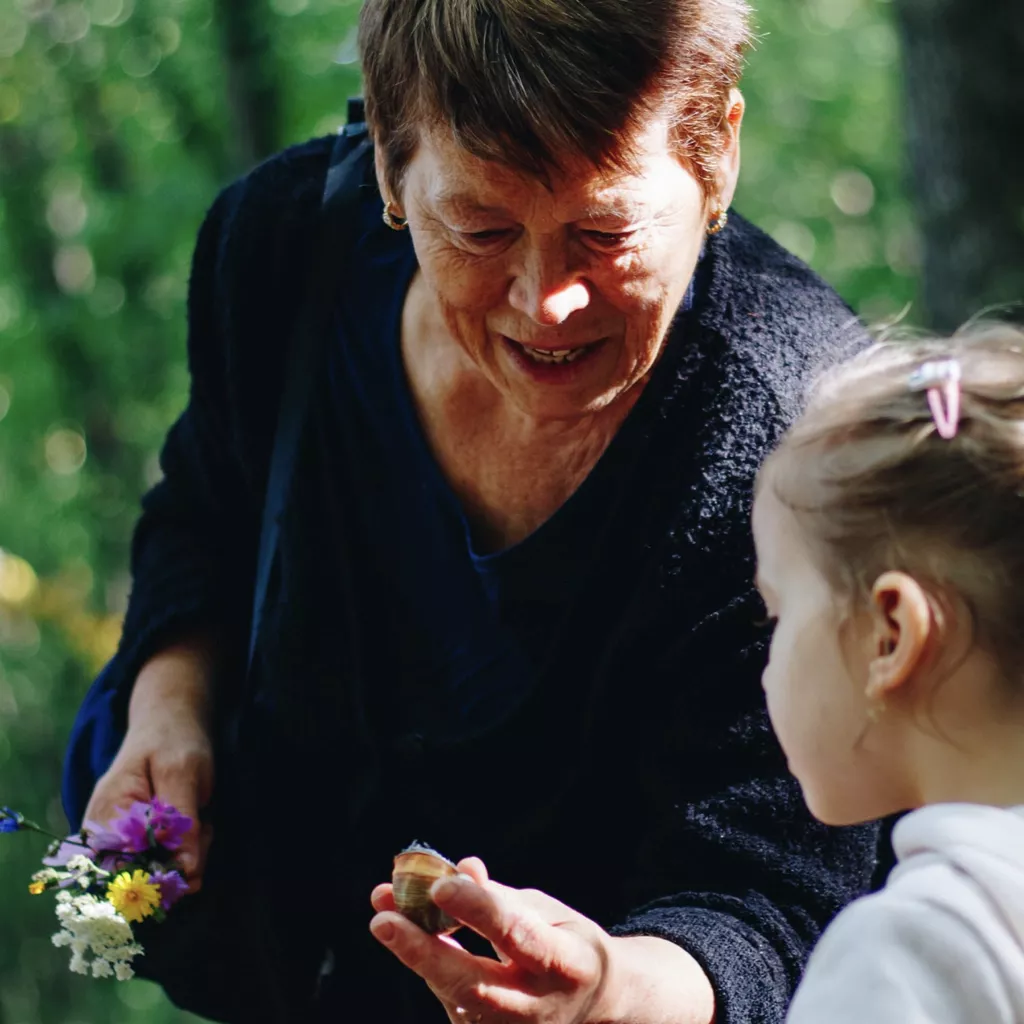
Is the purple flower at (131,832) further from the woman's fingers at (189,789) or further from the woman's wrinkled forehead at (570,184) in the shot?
the woman's wrinkled forehead at (570,184)

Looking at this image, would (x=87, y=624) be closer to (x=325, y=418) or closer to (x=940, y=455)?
(x=325, y=418)

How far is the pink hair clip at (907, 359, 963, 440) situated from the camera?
54.7 inches

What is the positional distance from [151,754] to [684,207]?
1167 millimetres

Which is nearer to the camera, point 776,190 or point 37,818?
point 37,818

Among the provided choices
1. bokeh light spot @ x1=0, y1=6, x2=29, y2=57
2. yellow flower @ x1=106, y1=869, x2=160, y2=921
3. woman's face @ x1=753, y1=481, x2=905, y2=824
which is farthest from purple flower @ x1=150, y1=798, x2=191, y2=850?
bokeh light spot @ x1=0, y1=6, x2=29, y2=57

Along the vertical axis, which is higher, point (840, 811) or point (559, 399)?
point (559, 399)

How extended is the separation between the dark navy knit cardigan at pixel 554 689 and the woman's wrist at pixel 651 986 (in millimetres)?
33

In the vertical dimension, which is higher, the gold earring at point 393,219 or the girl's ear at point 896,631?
the gold earring at point 393,219

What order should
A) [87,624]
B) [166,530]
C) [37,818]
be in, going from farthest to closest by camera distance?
[87,624], [37,818], [166,530]

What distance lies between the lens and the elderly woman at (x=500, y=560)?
67.7 inches

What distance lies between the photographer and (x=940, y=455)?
1.39 metres

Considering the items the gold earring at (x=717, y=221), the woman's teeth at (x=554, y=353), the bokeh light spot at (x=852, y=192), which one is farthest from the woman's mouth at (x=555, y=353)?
the bokeh light spot at (x=852, y=192)

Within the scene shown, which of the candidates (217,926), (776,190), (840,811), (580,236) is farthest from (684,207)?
(776,190)

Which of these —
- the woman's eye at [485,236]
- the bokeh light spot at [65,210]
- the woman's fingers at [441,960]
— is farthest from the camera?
the bokeh light spot at [65,210]
